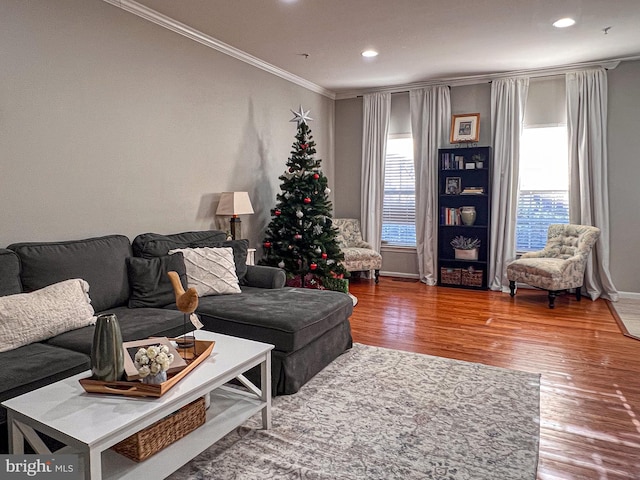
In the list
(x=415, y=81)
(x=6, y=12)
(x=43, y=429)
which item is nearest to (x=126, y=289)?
(x=43, y=429)

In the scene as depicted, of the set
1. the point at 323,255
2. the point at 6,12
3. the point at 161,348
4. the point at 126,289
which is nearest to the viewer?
the point at 161,348

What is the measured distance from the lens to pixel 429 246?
6.42 meters

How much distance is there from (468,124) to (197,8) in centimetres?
385

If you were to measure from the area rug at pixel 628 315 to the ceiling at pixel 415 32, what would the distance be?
281 cm

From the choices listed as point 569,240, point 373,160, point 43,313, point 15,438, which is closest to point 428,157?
point 373,160

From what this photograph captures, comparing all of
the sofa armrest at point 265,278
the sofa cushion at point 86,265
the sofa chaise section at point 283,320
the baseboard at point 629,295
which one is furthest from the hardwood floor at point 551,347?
the sofa cushion at point 86,265

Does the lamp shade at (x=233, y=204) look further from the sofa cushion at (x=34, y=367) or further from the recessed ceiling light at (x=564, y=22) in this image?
the recessed ceiling light at (x=564, y=22)

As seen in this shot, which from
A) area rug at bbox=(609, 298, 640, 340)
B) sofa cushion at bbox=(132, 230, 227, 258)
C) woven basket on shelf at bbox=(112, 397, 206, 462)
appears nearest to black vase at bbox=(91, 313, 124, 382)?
woven basket on shelf at bbox=(112, 397, 206, 462)

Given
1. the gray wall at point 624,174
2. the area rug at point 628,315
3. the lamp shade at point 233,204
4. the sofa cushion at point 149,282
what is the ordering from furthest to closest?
the gray wall at point 624,174, the lamp shade at point 233,204, the area rug at point 628,315, the sofa cushion at point 149,282

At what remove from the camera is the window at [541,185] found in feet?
18.8

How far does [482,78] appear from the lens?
235 inches

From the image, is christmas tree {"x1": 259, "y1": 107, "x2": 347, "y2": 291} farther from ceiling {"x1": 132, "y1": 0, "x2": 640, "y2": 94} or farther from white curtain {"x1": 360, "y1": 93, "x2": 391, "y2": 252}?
white curtain {"x1": 360, "y1": 93, "x2": 391, "y2": 252}

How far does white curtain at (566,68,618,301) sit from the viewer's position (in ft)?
17.5

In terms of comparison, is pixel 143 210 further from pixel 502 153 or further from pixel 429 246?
pixel 502 153
